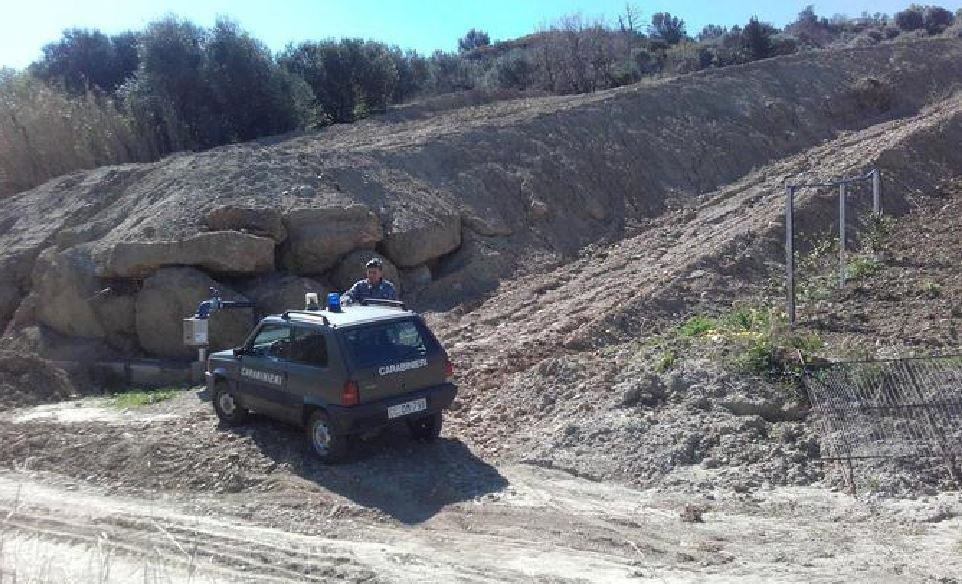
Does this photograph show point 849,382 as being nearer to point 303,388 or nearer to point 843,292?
point 843,292

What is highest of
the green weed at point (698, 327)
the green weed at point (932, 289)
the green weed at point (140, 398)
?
the green weed at point (932, 289)

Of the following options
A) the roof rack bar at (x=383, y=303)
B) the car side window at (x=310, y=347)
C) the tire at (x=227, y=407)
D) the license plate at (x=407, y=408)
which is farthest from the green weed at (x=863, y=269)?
the tire at (x=227, y=407)

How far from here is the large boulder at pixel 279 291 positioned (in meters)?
15.0

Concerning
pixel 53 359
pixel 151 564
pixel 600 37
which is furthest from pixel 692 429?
pixel 600 37

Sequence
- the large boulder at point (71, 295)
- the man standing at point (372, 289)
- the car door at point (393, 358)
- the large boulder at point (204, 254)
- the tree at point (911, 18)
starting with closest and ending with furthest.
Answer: the car door at point (393, 358), the man standing at point (372, 289), the large boulder at point (204, 254), the large boulder at point (71, 295), the tree at point (911, 18)

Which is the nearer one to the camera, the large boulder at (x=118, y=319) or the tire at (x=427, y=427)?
the tire at (x=427, y=427)

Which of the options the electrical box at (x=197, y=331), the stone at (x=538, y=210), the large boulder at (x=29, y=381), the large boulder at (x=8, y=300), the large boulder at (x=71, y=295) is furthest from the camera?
the stone at (x=538, y=210)

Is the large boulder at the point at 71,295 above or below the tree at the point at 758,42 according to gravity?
below

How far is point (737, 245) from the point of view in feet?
45.8

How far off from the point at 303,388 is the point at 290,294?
233 inches

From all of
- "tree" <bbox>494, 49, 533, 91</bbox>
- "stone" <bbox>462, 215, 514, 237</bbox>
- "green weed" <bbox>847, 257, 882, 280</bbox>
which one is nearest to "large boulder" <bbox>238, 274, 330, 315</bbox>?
"stone" <bbox>462, 215, 514, 237</bbox>

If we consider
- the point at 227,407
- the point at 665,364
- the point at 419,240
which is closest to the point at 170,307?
the point at 419,240

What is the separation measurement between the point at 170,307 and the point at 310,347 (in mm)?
6513

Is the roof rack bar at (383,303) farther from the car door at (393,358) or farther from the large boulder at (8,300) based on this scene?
the large boulder at (8,300)
